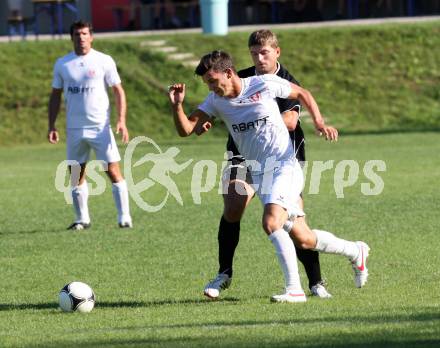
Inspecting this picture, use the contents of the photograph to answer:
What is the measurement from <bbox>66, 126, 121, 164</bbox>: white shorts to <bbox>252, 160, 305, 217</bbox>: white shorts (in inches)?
203

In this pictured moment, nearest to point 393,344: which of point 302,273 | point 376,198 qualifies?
point 302,273

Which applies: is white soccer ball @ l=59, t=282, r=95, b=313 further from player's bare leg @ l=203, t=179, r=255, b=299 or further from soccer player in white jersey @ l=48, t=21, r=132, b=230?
soccer player in white jersey @ l=48, t=21, r=132, b=230

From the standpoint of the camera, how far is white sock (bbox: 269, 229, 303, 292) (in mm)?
8484

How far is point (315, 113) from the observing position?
845 cm

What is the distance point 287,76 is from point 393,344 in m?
2.98

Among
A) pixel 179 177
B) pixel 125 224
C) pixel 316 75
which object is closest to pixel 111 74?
pixel 125 224

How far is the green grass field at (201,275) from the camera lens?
7.34 metres

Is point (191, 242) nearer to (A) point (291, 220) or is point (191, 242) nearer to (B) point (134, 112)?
(A) point (291, 220)

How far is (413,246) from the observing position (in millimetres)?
11484

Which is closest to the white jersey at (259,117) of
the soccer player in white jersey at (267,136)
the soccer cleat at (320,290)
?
the soccer player in white jersey at (267,136)

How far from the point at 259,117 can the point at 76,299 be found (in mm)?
1804

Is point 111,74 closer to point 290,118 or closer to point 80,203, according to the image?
point 80,203

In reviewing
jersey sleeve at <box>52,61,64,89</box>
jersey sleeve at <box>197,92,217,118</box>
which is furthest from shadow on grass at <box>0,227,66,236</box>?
jersey sleeve at <box>197,92,217,118</box>

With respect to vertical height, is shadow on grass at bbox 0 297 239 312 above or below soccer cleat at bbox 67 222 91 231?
above
